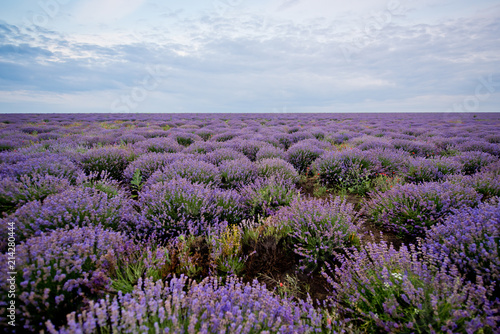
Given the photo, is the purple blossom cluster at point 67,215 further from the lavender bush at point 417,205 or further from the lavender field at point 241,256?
the lavender bush at point 417,205

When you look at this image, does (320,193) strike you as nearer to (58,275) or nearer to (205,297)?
(205,297)

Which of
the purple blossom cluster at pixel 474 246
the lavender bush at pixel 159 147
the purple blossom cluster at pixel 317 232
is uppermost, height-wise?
the lavender bush at pixel 159 147

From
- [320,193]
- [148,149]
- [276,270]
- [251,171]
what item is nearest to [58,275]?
[276,270]

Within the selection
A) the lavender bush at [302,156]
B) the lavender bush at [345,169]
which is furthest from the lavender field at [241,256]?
the lavender bush at [302,156]

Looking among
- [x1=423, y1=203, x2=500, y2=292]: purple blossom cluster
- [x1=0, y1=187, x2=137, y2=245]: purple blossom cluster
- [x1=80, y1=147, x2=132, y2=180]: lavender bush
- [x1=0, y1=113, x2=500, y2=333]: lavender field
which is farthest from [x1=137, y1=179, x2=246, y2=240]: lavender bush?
[x1=80, y1=147, x2=132, y2=180]: lavender bush

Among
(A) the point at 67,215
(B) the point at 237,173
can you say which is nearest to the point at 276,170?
(B) the point at 237,173

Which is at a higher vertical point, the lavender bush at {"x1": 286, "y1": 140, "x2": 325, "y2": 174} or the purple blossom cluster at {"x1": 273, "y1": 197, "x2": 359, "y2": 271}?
the lavender bush at {"x1": 286, "y1": 140, "x2": 325, "y2": 174}

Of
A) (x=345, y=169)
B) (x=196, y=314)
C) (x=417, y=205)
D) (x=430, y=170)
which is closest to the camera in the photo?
(x=196, y=314)

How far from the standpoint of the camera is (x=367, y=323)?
1676 mm

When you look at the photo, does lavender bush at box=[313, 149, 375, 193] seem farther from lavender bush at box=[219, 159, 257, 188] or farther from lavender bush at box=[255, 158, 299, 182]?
lavender bush at box=[219, 159, 257, 188]

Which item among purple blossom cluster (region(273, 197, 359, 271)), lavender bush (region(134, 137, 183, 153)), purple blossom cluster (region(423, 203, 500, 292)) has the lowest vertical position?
purple blossom cluster (region(273, 197, 359, 271))

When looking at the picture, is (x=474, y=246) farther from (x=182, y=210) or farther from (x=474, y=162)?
(x=474, y=162)

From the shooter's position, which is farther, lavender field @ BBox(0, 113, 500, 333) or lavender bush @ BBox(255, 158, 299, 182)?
lavender bush @ BBox(255, 158, 299, 182)

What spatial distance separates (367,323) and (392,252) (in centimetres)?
73
